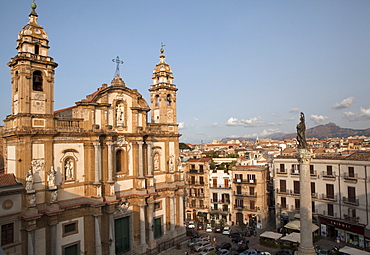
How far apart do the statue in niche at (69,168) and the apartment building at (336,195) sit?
27887mm

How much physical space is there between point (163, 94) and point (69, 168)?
1508cm

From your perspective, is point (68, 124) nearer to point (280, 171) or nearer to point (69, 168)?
Answer: point (69, 168)

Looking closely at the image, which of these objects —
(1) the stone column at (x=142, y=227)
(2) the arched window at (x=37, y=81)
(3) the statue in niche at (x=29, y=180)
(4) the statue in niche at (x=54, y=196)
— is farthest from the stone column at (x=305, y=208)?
(2) the arched window at (x=37, y=81)

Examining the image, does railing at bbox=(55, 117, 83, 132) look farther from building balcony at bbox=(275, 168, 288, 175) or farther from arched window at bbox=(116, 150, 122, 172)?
building balcony at bbox=(275, 168, 288, 175)

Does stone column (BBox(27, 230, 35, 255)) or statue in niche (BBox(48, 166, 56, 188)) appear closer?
stone column (BBox(27, 230, 35, 255))

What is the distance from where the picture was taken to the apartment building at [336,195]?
105 feet

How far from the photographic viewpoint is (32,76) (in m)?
23.3

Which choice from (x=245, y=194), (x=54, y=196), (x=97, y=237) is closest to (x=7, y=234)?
(x=54, y=196)

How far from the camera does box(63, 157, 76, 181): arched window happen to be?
24.7m

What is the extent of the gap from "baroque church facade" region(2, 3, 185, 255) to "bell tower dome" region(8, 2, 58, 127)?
0.08m

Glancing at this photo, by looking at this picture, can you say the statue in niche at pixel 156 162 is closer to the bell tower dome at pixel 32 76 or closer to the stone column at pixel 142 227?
the stone column at pixel 142 227

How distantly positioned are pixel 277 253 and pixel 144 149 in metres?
17.5

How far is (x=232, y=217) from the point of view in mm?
44719

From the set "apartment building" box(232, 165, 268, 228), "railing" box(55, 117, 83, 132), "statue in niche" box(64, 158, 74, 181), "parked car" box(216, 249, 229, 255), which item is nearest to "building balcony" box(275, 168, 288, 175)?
"apartment building" box(232, 165, 268, 228)
